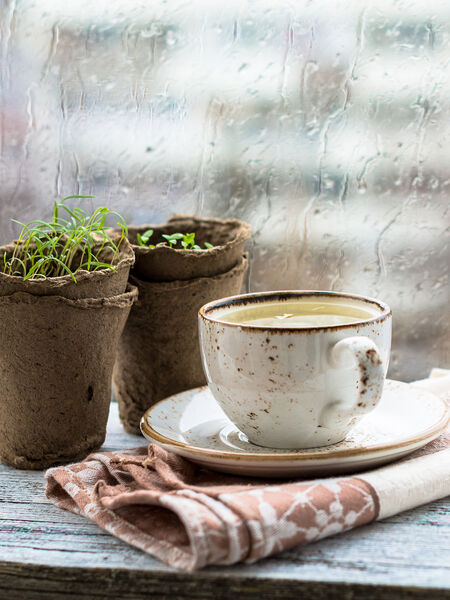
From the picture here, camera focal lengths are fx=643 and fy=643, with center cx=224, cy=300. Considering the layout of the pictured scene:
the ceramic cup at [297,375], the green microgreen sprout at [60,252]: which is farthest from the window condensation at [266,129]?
the ceramic cup at [297,375]

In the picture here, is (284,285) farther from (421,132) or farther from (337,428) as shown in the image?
(337,428)

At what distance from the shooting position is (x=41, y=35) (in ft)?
3.50

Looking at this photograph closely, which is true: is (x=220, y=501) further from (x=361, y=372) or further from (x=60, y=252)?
(x=60, y=252)

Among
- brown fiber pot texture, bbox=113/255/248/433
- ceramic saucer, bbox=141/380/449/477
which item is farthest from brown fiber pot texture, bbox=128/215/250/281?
ceramic saucer, bbox=141/380/449/477

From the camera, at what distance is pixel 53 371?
75cm

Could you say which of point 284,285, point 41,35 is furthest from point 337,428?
point 41,35

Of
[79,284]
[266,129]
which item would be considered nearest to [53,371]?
[79,284]

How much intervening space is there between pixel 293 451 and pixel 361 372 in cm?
13

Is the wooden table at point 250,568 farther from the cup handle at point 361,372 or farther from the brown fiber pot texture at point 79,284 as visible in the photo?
the brown fiber pot texture at point 79,284

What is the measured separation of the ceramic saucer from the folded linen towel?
0.02 meters

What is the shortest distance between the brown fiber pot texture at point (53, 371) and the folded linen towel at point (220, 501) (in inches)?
3.5

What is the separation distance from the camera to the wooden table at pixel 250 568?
0.51 m

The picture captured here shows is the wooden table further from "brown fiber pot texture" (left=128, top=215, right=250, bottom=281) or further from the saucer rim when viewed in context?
"brown fiber pot texture" (left=128, top=215, right=250, bottom=281)

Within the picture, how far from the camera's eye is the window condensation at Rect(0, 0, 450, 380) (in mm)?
1030
